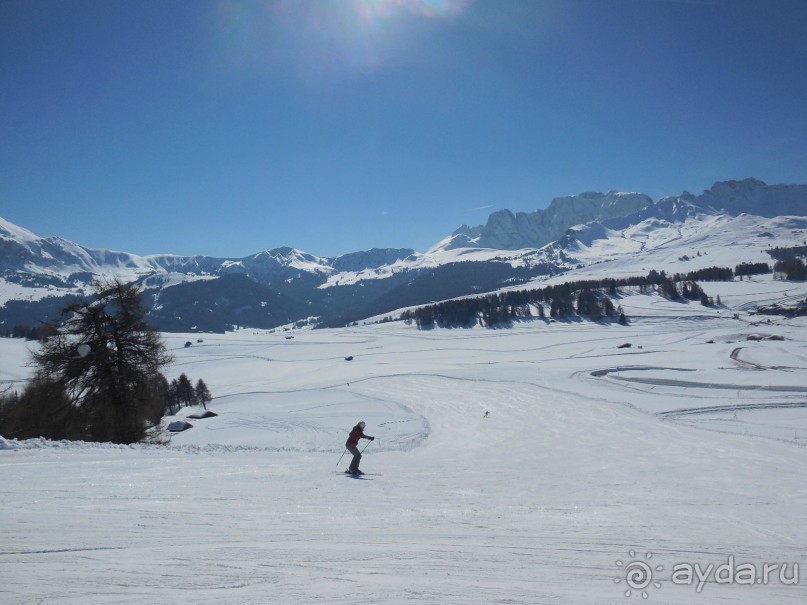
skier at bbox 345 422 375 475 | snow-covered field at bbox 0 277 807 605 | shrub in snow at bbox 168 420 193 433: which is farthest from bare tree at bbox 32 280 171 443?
shrub in snow at bbox 168 420 193 433

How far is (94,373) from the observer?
21406 millimetres

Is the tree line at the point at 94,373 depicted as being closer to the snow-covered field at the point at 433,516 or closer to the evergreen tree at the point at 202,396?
the snow-covered field at the point at 433,516

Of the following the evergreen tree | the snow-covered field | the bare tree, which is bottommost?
the evergreen tree

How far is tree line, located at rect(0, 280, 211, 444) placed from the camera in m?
21.1

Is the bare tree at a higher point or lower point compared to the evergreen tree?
higher

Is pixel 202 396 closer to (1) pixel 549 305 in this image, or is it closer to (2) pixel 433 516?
(2) pixel 433 516

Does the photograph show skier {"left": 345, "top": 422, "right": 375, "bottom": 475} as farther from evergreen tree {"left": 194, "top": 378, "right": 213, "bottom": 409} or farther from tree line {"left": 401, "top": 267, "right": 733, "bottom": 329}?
tree line {"left": 401, "top": 267, "right": 733, "bottom": 329}

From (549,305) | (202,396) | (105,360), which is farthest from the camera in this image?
(549,305)

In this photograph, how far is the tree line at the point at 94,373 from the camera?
2109 centimetres

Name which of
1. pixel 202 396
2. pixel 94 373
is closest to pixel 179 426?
pixel 202 396

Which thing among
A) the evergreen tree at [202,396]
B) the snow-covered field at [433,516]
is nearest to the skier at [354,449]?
the snow-covered field at [433,516]

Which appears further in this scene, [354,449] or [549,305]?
[549,305]

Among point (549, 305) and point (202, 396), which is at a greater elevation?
point (549, 305)

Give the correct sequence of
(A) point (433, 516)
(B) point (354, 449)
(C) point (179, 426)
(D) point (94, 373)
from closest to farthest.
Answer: (A) point (433, 516) < (B) point (354, 449) < (D) point (94, 373) < (C) point (179, 426)
